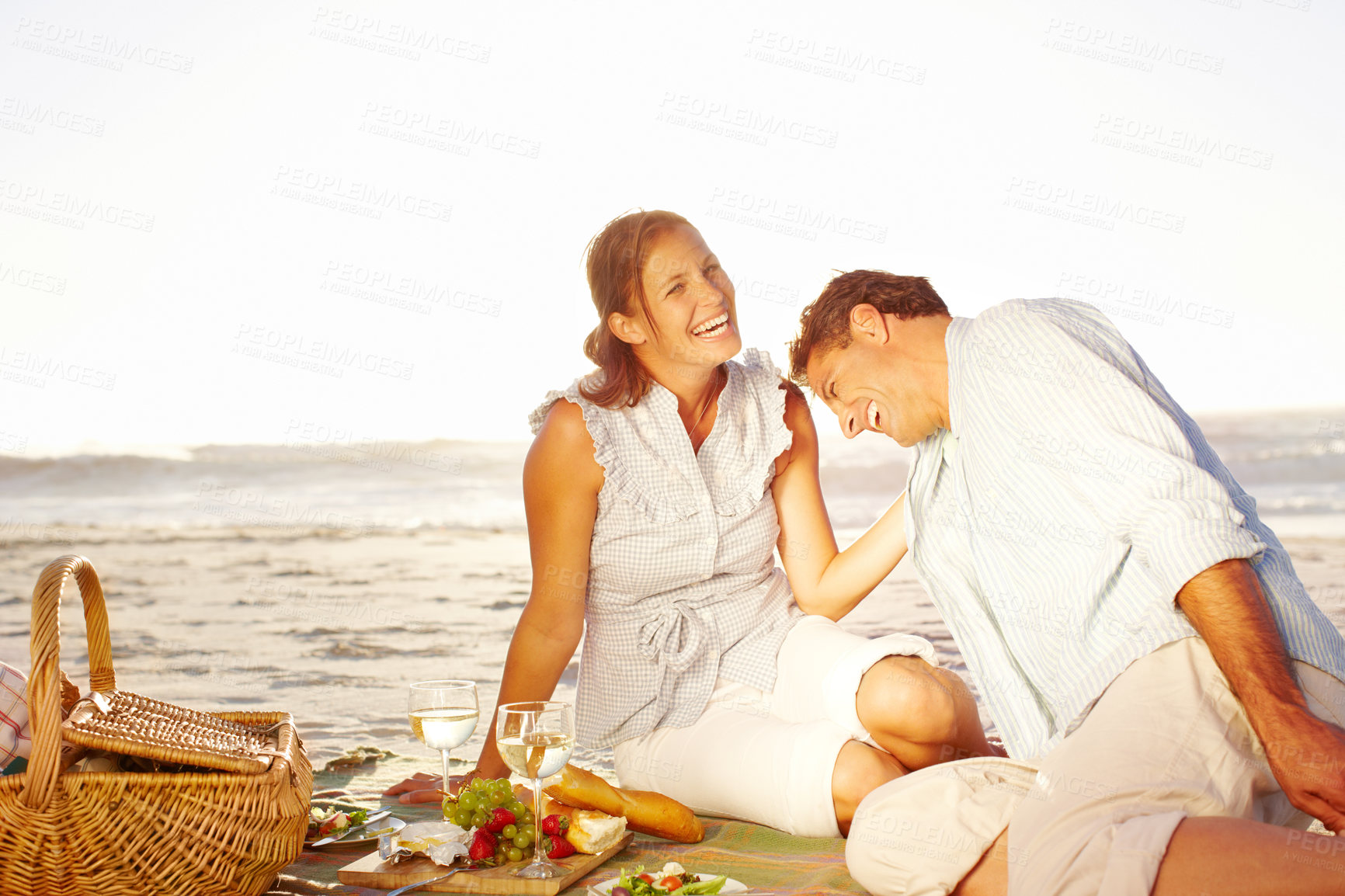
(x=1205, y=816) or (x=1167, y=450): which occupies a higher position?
(x=1167, y=450)

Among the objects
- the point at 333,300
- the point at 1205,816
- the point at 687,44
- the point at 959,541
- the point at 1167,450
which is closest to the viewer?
the point at 1205,816

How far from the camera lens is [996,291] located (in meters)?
12.3

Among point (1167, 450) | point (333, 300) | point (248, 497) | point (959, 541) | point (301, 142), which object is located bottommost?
point (248, 497)

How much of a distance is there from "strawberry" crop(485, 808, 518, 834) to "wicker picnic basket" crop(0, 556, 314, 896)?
421mm

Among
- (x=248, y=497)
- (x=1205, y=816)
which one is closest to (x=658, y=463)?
(x=1205, y=816)

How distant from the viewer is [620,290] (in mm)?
3148

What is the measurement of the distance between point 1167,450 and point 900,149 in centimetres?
1109

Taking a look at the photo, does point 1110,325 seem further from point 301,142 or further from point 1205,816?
point 301,142

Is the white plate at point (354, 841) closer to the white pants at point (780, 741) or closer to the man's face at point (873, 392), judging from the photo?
the white pants at point (780, 741)

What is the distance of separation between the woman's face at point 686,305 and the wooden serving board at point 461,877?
1.51 metres

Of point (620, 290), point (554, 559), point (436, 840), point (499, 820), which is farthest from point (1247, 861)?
point (620, 290)

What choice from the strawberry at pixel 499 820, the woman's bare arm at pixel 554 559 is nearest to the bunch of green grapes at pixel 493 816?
the strawberry at pixel 499 820

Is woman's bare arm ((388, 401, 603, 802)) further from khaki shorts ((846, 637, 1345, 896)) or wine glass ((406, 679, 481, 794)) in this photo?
khaki shorts ((846, 637, 1345, 896))

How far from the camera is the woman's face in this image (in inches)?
121
